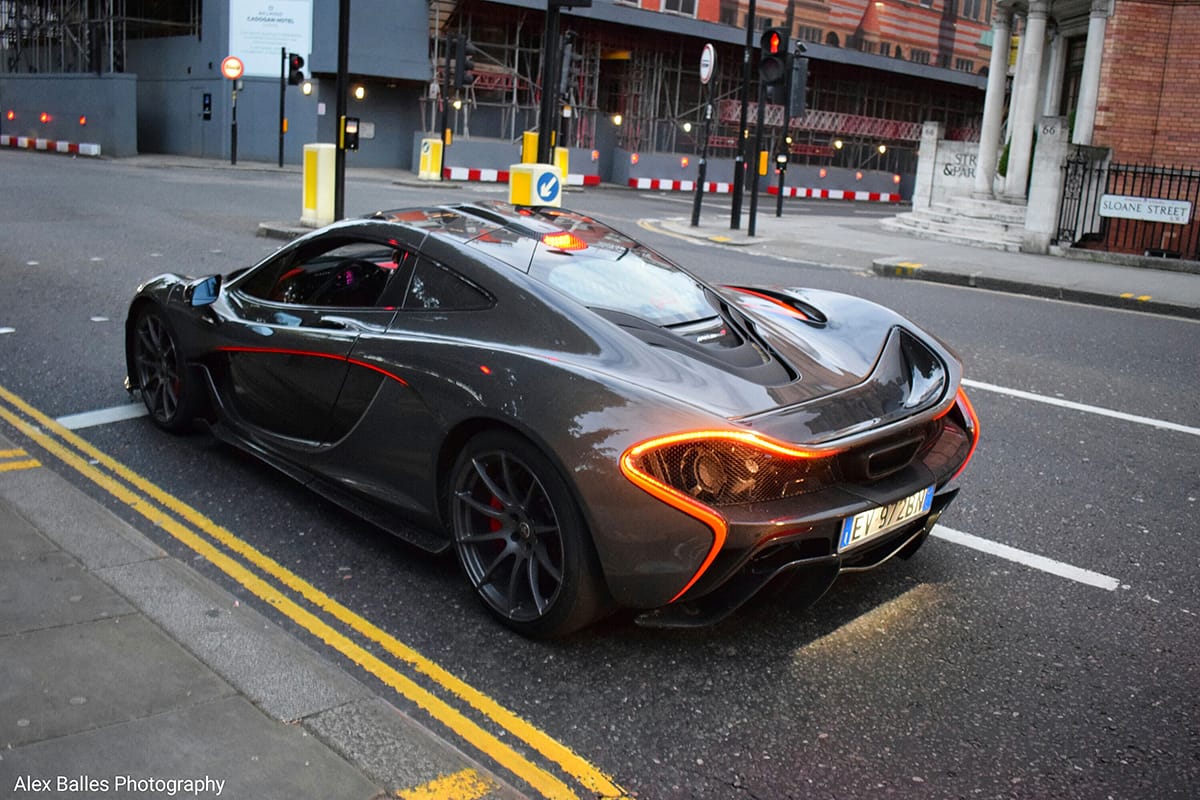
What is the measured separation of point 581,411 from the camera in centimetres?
360

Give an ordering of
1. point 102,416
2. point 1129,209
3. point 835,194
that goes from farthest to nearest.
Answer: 1. point 835,194
2. point 1129,209
3. point 102,416

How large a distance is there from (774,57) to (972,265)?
4.88 m

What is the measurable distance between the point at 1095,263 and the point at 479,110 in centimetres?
2501

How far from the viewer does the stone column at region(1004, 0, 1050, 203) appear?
70.6ft

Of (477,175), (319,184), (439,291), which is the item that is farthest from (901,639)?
(477,175)

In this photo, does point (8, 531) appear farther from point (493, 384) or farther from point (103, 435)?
point (493, 384)

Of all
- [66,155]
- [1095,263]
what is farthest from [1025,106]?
[66,155]

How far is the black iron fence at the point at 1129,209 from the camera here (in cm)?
1786

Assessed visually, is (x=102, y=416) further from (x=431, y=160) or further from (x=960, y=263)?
(x=431, y=160)

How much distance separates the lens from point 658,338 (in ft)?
13.2

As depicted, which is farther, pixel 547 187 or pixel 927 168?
pixel 927 168

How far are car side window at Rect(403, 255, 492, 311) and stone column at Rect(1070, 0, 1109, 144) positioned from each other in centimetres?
1879

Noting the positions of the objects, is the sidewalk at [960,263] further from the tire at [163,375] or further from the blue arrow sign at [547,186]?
the tire at [163,375]

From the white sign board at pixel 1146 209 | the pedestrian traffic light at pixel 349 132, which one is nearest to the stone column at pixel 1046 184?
the white sign board at pixel 1146 209
